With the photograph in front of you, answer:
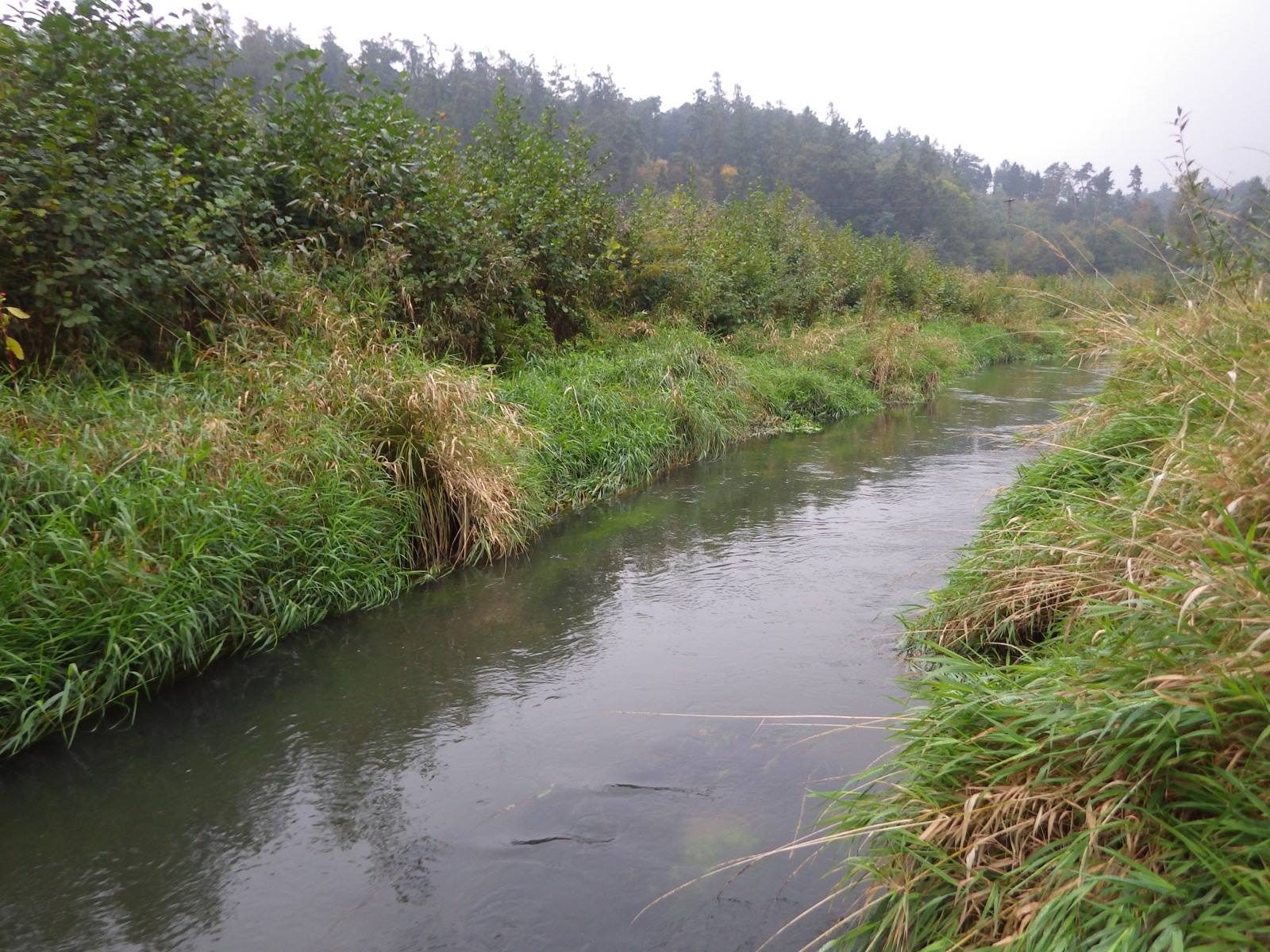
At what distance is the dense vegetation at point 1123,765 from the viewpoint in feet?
6.43

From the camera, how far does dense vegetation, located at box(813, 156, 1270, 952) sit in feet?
6.43

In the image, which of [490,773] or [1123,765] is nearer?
[1123,765]

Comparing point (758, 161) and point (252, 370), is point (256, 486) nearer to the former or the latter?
point (252, 370)

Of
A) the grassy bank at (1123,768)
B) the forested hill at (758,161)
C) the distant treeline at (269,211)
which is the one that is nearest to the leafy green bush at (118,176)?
the distant treeline at (269,211)

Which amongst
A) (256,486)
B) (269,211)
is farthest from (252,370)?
(269,211)

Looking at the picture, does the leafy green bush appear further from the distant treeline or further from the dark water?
the dark water

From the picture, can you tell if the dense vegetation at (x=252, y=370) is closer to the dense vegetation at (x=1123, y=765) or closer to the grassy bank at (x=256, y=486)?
the grassy bank at (x=256, y=486)

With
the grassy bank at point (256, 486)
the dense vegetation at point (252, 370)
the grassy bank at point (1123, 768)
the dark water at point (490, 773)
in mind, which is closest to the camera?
the grassy bank at point (1123, 768)

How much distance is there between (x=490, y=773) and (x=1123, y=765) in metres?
2.64

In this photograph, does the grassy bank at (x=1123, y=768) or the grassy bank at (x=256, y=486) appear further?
the grassy bank at (x=256, y=486)

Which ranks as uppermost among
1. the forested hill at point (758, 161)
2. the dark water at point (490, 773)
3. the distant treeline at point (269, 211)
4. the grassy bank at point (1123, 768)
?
the forested hill at point (758, 161)

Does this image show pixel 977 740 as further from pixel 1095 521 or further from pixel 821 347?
pixel 821 347

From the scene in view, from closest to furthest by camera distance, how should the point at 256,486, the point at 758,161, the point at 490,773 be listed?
the point at 490,773 → the point at 256,486 → the point at 758,161

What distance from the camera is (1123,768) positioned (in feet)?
7.28
